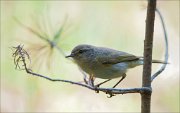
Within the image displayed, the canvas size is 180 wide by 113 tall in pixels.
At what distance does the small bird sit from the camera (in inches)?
75.3

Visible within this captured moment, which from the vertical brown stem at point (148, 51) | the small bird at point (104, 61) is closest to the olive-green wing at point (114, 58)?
the small bird at point (104, 61)

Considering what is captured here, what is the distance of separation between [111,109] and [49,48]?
5.79 ft

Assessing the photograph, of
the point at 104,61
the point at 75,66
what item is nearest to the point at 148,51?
the point at 104,61

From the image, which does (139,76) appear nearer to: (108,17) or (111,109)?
(111,109)

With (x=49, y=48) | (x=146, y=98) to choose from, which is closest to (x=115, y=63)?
(x=49, y=48)

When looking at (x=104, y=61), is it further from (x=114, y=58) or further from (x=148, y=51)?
(x=148, y=51)

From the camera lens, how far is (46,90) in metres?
3.45

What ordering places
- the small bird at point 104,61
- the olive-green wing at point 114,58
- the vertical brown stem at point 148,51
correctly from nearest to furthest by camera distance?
the vertical brown stem at point 148,51 < the small bird at point 104,61 < the olive-green wing at point 114,58

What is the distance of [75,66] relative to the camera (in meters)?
3.43

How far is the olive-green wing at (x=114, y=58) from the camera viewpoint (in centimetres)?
202

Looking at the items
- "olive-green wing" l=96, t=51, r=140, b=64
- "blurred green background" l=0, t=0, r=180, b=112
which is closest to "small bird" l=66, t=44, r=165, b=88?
"olive-green wing" l=96, t=51, r=140, b=64

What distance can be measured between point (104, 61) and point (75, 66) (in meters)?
1.42

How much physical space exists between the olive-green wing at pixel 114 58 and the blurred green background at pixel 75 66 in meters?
1.07

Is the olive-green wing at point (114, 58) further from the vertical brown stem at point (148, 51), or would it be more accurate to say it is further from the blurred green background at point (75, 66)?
the blurred green background at point (75, 66)
